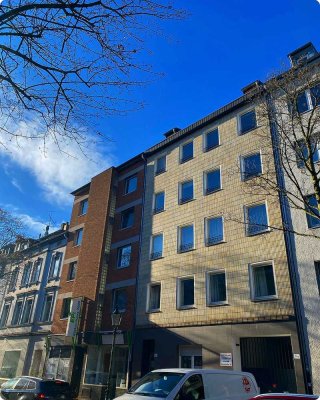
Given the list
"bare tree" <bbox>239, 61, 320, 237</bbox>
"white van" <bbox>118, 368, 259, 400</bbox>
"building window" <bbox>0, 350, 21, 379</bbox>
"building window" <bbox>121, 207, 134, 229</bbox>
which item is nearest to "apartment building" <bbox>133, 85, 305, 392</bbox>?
"bare tree" <bbox>239, 61, 320, 237</bbox>

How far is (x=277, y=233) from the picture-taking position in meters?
16.8

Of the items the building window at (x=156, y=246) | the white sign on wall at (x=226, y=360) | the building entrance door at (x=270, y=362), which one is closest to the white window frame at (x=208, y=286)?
the building entrance door at (x=270, y=362)

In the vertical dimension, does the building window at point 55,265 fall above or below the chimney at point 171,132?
below

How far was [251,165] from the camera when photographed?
19781 millimetres

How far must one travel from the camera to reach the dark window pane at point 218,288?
1817 cm

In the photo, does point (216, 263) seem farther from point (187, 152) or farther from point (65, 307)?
point (65, 307)

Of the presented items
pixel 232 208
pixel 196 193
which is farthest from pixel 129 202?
pixel 232 208

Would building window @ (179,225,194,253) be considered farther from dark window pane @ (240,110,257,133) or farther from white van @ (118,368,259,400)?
white van @ (118,368,259,400)

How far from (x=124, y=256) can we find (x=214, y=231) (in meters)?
7.86

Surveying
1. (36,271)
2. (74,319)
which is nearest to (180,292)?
(74,319)

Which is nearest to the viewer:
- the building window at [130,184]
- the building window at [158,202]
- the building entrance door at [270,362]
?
the building entrance door at [270,362]

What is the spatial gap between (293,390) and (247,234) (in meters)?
7.00

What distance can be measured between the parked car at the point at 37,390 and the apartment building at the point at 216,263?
5.26 meters

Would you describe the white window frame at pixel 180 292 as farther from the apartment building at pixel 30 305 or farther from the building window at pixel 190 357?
the apartment building at pixel 30 305
